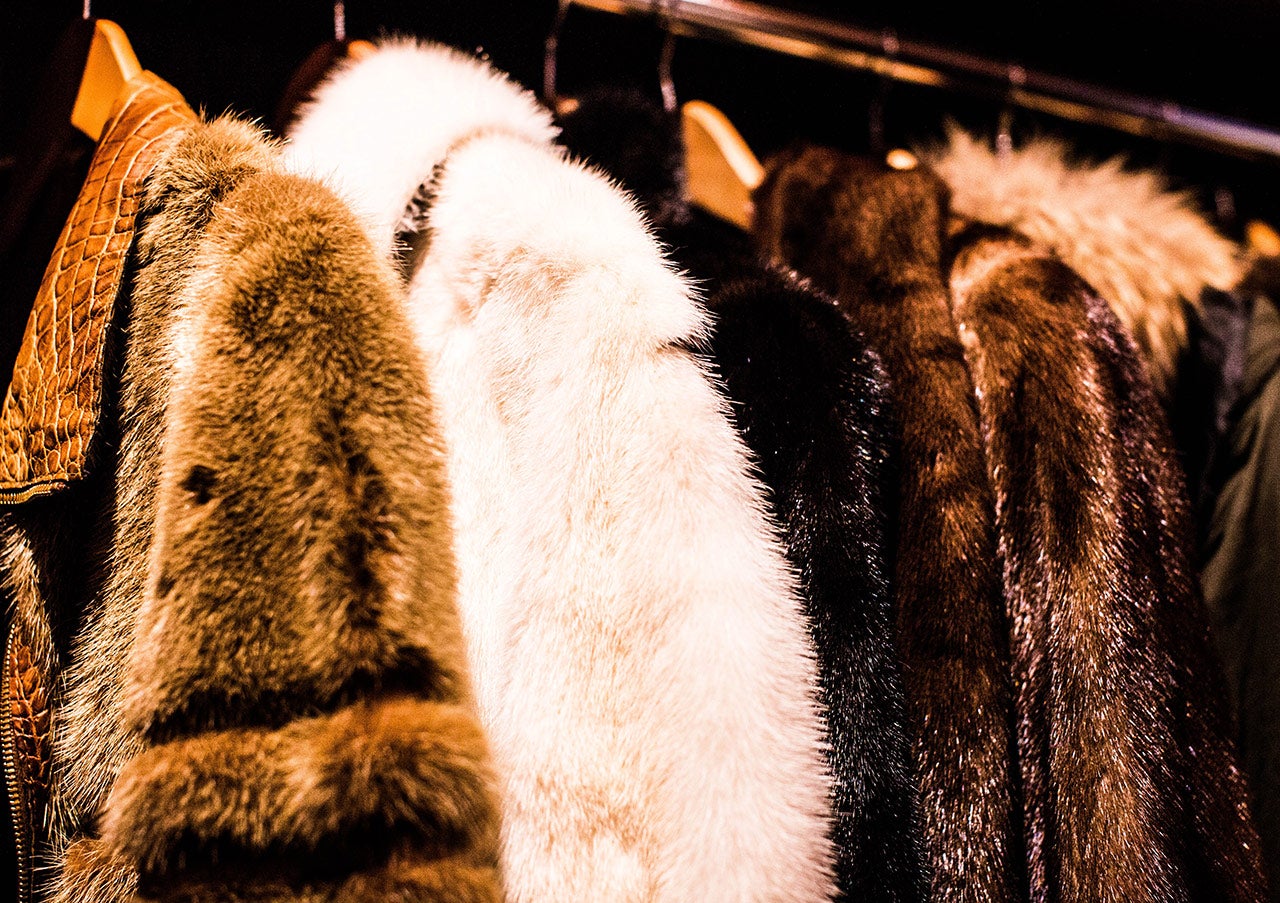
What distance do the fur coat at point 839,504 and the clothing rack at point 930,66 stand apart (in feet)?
1.51

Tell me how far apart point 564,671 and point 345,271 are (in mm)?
291

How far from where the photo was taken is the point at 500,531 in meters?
0.57

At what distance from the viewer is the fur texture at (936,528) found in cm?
55

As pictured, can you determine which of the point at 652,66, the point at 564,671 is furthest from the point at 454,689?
the point at 652,66

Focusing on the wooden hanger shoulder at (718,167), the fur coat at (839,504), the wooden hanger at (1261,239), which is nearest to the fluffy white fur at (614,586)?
the fur coat at (839,504)

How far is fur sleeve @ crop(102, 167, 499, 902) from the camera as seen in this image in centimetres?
39

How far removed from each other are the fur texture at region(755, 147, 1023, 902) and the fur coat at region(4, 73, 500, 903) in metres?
0.33

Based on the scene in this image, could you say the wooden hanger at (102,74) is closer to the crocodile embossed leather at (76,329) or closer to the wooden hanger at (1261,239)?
the crocodile embossed leather at (76,329)

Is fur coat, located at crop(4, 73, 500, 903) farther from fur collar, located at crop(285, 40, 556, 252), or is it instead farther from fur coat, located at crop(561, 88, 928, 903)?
fur coat, located at crop(561, 88, 928, 903)

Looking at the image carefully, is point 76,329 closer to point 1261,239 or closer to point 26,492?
point 26,492

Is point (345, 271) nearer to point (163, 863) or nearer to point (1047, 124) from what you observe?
point (163, 863)

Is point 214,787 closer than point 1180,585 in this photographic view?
Yes

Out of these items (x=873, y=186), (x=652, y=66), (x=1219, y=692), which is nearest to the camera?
(x=1219, y=692)

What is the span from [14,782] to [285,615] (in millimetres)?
341
